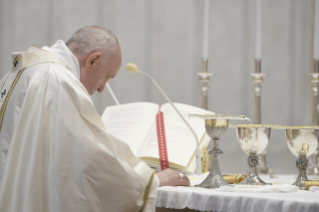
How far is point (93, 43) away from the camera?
6.43 ft

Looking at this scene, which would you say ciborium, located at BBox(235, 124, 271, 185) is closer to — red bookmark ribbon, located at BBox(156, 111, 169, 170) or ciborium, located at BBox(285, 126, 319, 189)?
ciborium, located at BBox(285, 126, 319, 189)

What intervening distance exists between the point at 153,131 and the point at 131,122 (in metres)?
0.19

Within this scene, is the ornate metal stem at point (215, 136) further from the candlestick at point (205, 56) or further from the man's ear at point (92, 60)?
the candlestick at point (205, 56)

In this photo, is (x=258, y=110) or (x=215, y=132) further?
(x=258, y=110)

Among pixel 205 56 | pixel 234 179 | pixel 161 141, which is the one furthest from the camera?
pixel 205 56

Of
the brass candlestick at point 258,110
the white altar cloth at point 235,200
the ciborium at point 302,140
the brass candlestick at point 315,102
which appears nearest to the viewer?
the white altar cloth at point 235,200

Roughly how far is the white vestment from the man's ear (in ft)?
0.87

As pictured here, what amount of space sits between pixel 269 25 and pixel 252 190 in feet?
6.48

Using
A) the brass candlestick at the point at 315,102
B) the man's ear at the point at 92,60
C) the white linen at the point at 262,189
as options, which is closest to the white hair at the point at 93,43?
the man's ear at the point at 92,60

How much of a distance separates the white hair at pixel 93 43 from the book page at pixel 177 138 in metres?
0.52

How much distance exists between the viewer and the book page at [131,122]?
2.37 meters

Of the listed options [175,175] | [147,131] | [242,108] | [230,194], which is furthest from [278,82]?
[230,194]

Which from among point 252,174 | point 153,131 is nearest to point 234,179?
point 252,174

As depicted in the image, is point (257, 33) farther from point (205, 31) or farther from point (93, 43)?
point (93, 43)
